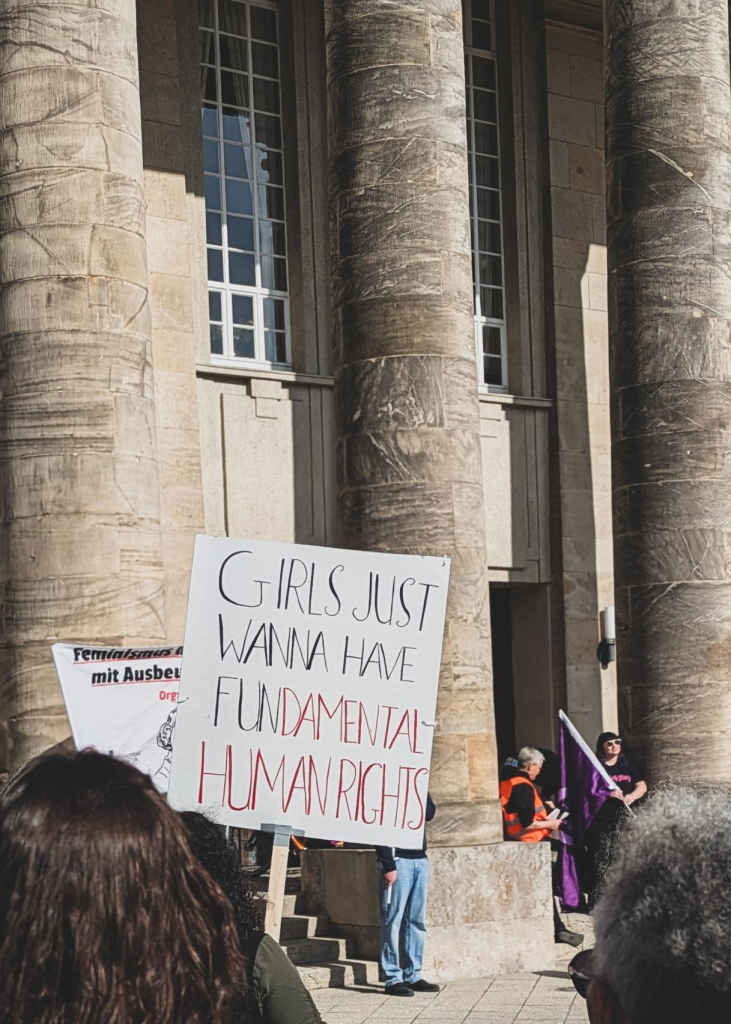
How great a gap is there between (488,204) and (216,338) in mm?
4256

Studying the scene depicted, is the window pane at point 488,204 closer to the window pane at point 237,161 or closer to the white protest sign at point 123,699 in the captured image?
the window pane at point 237,161

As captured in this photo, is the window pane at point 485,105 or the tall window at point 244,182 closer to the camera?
the tall window at point 244,182

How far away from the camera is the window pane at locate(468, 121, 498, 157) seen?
19719 millimetres

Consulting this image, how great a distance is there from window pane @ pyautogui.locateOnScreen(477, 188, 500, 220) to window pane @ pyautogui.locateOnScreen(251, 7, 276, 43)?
317 centimetres

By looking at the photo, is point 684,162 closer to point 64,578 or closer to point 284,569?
point 64,578

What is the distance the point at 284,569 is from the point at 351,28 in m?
7.41

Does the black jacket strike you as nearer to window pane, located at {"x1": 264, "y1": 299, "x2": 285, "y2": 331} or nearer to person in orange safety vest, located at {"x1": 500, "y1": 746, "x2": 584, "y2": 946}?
person in orange safety vest, located at {"x1": 500, "y1": 746, "x2": 584, "y2": 946}

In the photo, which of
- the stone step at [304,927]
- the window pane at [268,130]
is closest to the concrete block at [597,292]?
the window pane at [268,130]

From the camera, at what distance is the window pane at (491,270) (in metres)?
19.6

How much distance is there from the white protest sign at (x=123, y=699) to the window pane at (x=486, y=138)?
1207cm

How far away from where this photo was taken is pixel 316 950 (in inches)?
481

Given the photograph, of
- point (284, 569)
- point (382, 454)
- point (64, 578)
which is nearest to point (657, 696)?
point (382, 454)

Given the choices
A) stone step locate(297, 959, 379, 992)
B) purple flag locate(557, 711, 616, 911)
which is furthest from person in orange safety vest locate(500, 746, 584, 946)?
stone step locate(297, 959, 379, 992)

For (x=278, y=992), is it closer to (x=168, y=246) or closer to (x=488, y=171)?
(x=168, y=246)
